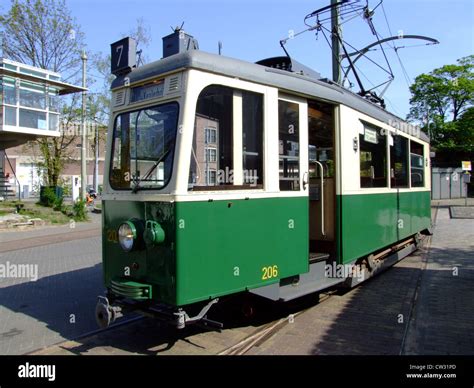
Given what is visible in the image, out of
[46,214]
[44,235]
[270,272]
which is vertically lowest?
[44,235]

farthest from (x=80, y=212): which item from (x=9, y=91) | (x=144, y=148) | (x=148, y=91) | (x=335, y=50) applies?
(x=148, y=91)

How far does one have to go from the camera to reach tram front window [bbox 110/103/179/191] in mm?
4422

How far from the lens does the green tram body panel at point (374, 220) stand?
20.7 ft

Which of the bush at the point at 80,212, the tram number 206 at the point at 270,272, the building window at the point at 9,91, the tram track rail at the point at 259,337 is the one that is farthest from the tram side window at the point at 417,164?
the building window at the point at 9,91

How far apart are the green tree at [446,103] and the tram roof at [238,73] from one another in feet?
119

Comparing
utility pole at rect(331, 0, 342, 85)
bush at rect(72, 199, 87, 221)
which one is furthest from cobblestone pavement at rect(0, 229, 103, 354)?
bush at rect(72, 199, 87, 221)

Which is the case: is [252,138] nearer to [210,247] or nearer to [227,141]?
[227,141]

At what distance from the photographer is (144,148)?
4.80 metres

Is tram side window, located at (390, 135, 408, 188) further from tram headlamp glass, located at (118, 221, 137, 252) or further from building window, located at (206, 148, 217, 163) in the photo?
tram headlamp glass, located at (118, 221, 137, 252)

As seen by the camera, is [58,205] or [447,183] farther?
[447,183]

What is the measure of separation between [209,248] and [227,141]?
1159mm

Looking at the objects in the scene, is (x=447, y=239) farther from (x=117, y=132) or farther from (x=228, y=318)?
(x=117, y=132)

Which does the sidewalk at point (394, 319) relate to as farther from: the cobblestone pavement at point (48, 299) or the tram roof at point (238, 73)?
the tram roof at point (238, 73)
